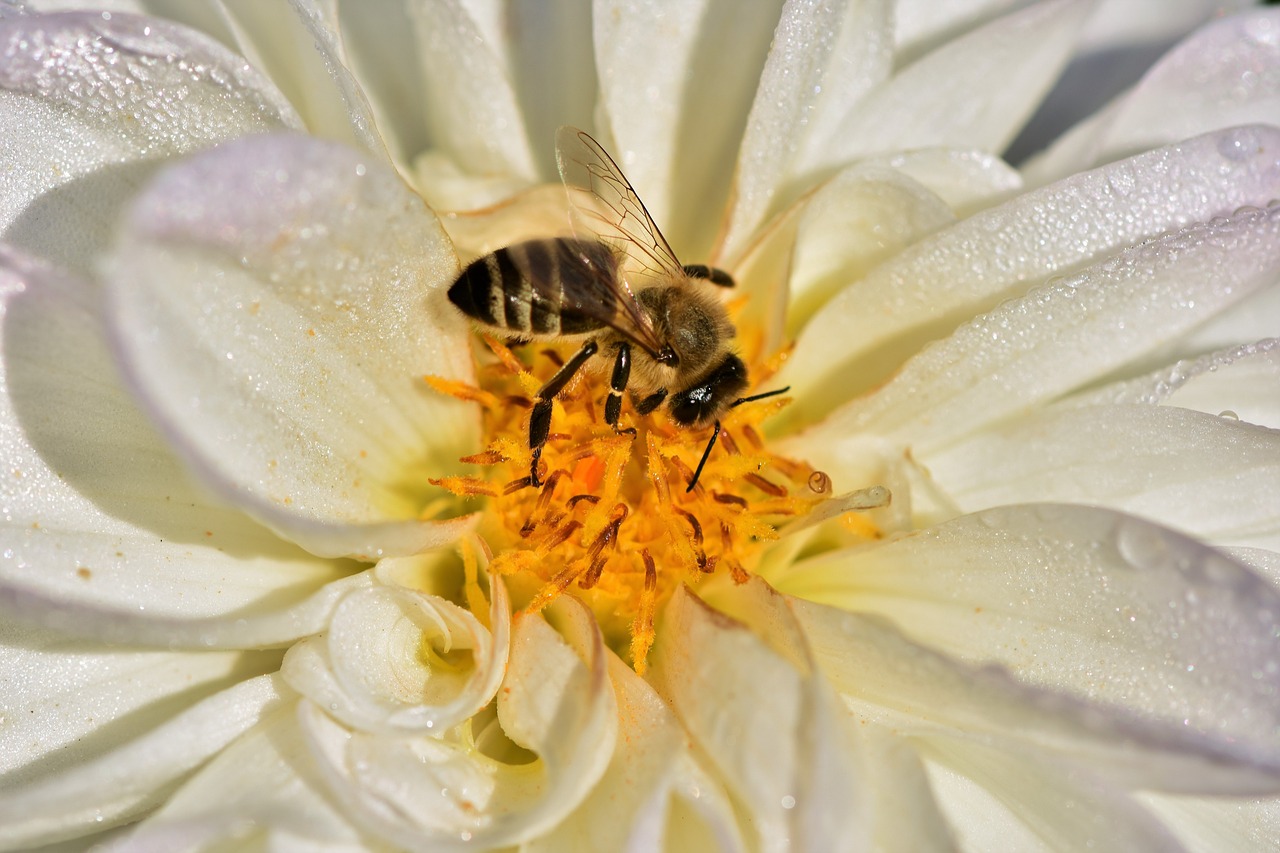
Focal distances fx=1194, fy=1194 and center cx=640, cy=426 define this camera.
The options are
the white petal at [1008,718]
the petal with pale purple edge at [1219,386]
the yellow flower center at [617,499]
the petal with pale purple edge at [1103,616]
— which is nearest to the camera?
the white petal at [1008,718]

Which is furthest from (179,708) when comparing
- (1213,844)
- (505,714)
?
(1213,844)

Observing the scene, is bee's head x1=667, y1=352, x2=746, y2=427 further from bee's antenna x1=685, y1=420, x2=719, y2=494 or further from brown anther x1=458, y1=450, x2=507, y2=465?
brown anther x1=458, y1=450, x2=507, y2=465

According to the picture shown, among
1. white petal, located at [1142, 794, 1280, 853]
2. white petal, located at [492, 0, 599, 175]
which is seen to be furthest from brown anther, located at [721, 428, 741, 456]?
white petal, located at [1142, 794, 1280, 853]

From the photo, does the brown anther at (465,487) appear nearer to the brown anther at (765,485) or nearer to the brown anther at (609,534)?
the brown anther at (609,534)

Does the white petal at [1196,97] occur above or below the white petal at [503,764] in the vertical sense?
above

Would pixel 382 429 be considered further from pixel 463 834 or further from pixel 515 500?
pixel 463 834

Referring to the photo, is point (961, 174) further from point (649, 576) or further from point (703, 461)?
point (649, 576)

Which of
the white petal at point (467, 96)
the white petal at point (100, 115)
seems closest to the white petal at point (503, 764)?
the white petal at point (100, 115)
